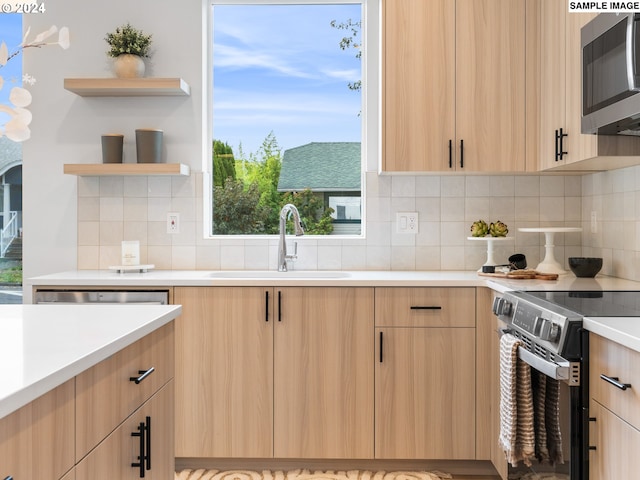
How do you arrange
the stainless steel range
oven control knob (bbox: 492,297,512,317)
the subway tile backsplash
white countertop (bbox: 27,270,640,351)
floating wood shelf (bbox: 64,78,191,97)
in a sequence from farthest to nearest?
1. the subway tile backsplash
2. floating wood shelf (bbox: 64,78,191,97)
3. white countertop (bbox: 27,270,640,351)
4. oven control knob (bbox: 492,297,512,317)
5. the stainless steel range

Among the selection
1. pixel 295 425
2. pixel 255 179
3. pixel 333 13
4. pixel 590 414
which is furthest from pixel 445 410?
pixel 333 13

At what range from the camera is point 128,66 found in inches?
127

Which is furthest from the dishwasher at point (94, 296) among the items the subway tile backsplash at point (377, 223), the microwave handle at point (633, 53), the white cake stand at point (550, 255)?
the microwave handle at point (633, 53)

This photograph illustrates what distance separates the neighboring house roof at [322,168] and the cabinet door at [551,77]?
3.41 feet

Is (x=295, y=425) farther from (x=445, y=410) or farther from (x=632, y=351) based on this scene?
(x=632, y=351)

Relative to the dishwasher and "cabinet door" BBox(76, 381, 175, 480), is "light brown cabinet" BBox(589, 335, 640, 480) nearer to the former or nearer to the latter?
"cabinet door" BBox(76, 381, 175, 480)

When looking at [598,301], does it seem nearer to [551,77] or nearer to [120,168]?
[551,77]

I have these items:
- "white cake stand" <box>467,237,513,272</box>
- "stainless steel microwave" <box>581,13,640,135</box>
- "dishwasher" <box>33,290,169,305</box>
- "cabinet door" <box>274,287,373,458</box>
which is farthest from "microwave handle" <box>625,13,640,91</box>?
"dishwasher" <box>33,290,169,305</box>

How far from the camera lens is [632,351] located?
1488mm

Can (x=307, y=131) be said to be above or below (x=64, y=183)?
above

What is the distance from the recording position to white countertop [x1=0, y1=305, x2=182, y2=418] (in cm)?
99

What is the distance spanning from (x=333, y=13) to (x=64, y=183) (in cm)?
180

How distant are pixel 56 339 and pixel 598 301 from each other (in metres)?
1.70

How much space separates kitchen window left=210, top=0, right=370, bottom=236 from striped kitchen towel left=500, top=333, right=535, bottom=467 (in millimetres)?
1611
